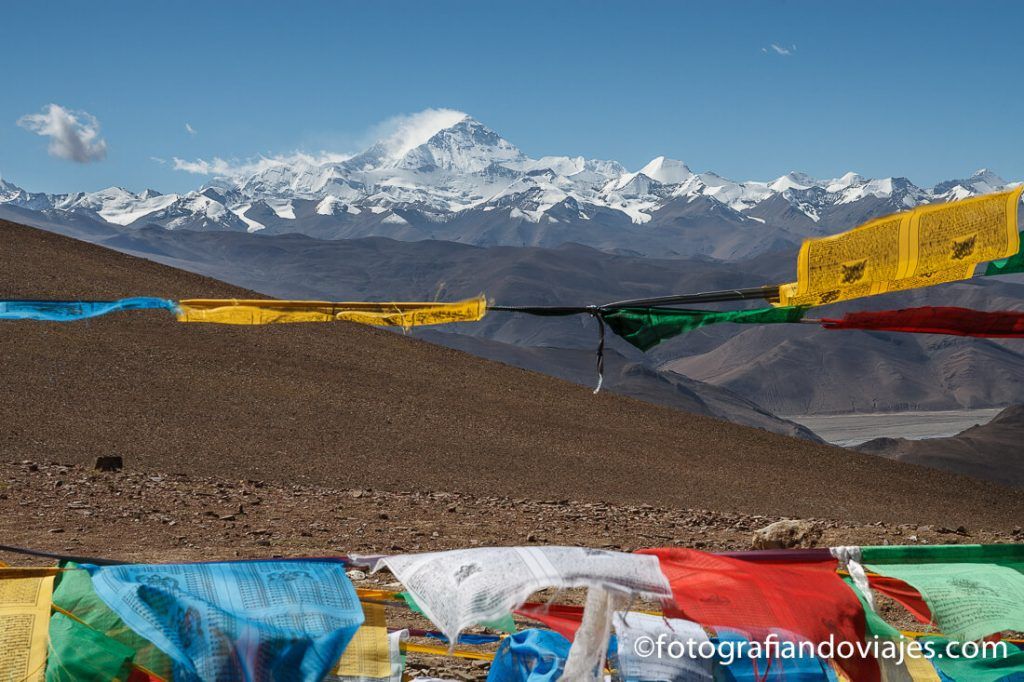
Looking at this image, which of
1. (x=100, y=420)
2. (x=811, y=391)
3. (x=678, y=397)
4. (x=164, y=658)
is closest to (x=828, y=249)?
(x=164, y=658)

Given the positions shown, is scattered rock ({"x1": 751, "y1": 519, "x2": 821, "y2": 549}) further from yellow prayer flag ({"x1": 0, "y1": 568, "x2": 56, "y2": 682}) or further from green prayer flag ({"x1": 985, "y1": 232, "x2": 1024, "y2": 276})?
yellow prayer flag ({"x1": 0, "y1": 568, "x2": 56, "y2": 682})

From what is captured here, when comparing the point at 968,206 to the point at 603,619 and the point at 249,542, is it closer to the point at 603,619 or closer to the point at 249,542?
the point at 603,619

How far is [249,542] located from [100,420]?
31.4 ft

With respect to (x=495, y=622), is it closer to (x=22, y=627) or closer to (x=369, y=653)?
(x=369, y=653)

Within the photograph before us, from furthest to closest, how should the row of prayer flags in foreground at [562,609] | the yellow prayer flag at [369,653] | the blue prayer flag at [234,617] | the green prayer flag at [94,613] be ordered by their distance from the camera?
the yellow prayer flag at [369,653], the green prayer flag at [94,613], the blue prayer flag at [234,617], the row of prayer flags in foreground at [562,609]

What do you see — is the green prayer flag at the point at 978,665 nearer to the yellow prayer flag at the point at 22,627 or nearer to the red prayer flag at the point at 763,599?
the red prayer flag at the point at 763,599

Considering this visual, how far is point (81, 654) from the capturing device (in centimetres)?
363

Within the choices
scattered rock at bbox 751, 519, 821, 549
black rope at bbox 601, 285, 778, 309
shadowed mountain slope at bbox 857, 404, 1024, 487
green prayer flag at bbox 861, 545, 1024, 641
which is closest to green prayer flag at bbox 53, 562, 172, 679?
black rope at bbox 601, 285, 778, 309

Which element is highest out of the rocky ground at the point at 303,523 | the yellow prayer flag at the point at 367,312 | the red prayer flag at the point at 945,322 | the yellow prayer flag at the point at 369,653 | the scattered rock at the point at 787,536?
the red prayer flag at the point at 945,322

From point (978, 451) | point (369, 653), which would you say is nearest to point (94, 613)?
point (369, 653)

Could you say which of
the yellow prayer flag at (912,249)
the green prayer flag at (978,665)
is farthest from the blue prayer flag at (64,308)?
the green prayer flag at (978,665)

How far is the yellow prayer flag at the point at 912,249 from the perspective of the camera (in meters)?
3.82

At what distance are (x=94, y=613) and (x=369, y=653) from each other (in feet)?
3.07

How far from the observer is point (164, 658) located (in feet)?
11.8
